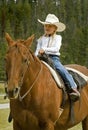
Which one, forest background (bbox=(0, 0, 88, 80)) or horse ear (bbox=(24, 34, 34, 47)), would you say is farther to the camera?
forest background (bbox=(0, 0, 88, 80))

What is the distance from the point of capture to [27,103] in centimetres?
621

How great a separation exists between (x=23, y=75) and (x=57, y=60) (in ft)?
Answer: 4.73

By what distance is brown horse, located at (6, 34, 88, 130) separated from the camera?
5.68 meters

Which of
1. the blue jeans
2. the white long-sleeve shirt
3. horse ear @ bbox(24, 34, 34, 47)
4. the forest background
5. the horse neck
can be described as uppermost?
horse ear @ bbox(24, 34, 34, 47)

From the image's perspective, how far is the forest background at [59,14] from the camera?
92.0 m

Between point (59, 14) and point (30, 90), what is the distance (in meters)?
126

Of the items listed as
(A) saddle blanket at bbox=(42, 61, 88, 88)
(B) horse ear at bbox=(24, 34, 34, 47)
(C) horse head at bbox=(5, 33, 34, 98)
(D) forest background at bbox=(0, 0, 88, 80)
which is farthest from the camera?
(D) forest background at bbox=(0, 0, 88, 80)

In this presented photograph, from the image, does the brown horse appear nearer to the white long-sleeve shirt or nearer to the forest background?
the white long-sleeve shirt

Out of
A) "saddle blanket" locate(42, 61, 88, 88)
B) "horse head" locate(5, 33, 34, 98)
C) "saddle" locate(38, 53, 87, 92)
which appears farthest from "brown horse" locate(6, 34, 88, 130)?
"saddle" locate(38, 53, 87, 92)

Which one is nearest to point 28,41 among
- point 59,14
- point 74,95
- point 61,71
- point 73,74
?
point 61,71

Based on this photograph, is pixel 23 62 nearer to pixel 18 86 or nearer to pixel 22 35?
pixel 18 86

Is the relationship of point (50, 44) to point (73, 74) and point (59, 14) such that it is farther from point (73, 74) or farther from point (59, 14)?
point (59, 14)

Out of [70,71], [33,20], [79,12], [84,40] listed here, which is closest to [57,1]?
[79,12]

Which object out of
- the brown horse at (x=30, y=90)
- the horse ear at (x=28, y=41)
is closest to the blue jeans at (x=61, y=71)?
the brown horse at (x=30, y=90)
